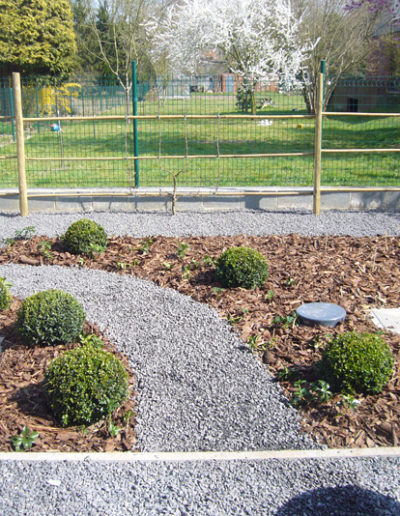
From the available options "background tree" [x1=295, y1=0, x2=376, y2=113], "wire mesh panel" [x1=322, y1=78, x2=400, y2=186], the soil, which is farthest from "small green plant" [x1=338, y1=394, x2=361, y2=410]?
"background tree" [x1=295, y1=0, x2=376, y2=113]

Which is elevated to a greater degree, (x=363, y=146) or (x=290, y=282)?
(x=363, y=146)

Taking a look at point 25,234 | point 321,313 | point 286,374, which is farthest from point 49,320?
point 25,234

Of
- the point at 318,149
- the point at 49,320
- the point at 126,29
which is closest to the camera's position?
the point at 49,320

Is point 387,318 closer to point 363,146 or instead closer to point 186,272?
point 186,272

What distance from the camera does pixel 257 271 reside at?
5.54 meters

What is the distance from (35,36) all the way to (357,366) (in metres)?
19.4

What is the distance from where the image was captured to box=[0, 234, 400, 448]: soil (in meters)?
3.70

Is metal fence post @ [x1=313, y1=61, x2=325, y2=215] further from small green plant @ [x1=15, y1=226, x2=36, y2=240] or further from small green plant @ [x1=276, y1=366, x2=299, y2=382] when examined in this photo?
small green plant @ [x1=276, y1=366, x2=299, y2=382]

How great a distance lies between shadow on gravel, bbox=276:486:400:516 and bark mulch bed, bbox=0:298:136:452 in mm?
1047

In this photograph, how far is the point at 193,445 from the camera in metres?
3.47

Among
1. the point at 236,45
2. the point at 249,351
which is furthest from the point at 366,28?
the point at 249,351

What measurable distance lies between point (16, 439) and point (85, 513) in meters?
0.76

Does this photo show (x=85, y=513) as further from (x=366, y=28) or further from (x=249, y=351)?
(x=366, y=28)

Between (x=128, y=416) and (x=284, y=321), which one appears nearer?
(x=128, y=416)
